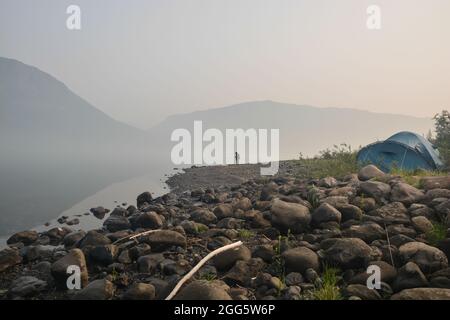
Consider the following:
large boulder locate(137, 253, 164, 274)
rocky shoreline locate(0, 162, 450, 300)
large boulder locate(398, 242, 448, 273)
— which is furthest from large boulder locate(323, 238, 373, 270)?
large boulder locate(137, 253, 164, 274)

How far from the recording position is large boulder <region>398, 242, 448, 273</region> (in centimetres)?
477

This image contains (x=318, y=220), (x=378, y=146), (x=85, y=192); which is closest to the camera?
(x=318, y=220)

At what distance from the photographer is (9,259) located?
648 cm

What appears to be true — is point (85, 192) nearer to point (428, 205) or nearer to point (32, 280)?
point (32, 280)

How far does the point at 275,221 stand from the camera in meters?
6.88

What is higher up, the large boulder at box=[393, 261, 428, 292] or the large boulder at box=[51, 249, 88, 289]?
the large boulder at box=[393, 261, 428, 292]

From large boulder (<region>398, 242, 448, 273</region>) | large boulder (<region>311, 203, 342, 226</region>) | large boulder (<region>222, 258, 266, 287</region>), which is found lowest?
large boulder (<region>222, 258, 266, 287</region>)

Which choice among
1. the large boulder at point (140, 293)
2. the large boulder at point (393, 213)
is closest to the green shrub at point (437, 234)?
the large boulder at point (393, 213)

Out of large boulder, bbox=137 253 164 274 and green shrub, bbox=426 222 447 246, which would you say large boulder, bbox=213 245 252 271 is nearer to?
large boulder, bbox=137 253 164 274

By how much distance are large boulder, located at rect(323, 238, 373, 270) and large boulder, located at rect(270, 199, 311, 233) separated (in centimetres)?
130

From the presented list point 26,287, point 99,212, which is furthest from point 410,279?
point 99,212
